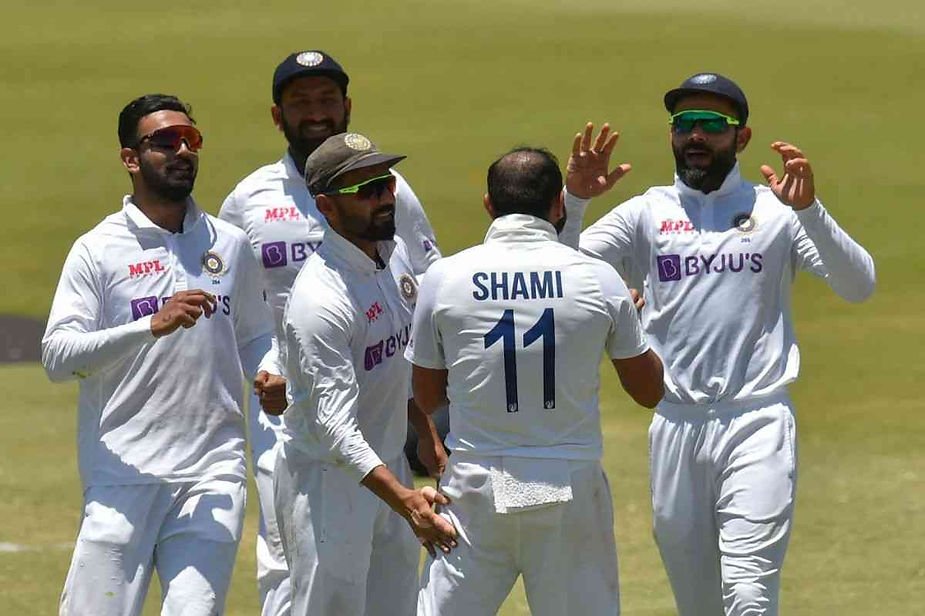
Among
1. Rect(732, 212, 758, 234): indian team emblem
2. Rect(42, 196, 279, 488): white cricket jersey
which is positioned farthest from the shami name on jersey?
Rect(732, 212, 758, 234): indian team emblem

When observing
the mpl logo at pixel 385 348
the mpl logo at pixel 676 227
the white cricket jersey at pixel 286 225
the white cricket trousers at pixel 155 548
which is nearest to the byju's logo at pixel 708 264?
the mpl logo at pixel 676 227

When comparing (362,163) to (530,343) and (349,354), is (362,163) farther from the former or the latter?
(530,343)

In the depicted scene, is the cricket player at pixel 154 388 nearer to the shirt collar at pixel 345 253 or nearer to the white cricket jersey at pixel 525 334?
the shirt collar at pixel 345 253

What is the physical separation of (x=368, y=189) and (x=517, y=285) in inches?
28.8

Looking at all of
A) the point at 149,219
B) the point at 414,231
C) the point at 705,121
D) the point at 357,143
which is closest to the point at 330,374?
the point at 357,143

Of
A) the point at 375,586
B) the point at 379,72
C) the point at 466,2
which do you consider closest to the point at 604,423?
the point at 375,586

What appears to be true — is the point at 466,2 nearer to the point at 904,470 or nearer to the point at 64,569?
the point at 904,470

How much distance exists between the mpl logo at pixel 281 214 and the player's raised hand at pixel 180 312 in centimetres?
152

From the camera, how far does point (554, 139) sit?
20.5m

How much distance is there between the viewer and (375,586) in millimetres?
6668

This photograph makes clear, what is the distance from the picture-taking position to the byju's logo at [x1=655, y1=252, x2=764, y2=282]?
24.0 ft

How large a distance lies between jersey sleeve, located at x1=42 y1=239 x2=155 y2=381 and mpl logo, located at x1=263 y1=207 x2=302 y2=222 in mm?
1261

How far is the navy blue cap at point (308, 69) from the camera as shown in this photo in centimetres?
778

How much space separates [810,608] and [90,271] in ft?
12.9
